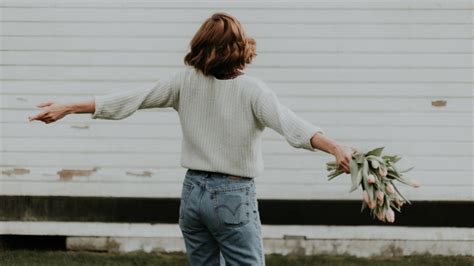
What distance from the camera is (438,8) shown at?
684 cm

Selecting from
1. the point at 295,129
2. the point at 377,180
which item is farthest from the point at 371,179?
the point at 295,129

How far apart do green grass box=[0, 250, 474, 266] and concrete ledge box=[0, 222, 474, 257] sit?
0.08m

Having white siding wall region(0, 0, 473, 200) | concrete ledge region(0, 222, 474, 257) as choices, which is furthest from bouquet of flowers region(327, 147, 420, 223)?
concrete ledge region(0, 222, 474, 257)

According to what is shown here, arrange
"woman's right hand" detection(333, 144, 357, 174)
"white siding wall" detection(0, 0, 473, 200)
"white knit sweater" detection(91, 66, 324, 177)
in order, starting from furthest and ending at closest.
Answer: "white siding wall" detection(0, 0, 473, 200) → "white knit sweater" detection(91, 66, 324, 177) → "woman's right hand" detection(333, 144, 357, 174)

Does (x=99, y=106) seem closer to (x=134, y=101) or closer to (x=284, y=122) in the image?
(x=134, y=101)

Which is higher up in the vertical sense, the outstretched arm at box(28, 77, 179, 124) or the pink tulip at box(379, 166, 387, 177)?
the outstretched arm at box(28, 77, 179, 124)

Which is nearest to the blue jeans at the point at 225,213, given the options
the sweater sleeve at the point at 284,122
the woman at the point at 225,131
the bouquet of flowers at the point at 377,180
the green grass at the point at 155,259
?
the woman at the point at 225,131

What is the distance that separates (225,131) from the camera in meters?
3.62

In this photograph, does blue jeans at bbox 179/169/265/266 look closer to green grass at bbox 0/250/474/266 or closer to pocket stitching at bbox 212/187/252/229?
pocket stitching at bbox 212/187/252/229

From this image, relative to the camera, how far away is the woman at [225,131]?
3.57 meters

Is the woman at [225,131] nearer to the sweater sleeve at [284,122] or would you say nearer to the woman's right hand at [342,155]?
the sweater sleeve at [284,122]

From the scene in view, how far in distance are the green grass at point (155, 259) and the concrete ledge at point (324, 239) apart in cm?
8

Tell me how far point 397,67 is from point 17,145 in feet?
10.2

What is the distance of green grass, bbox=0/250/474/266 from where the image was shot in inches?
270
